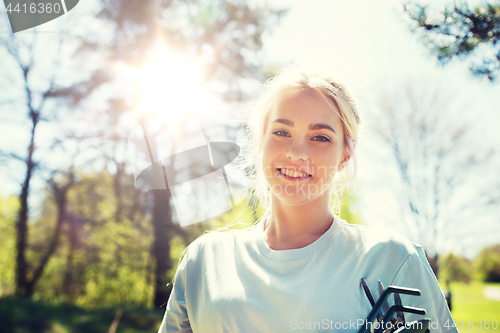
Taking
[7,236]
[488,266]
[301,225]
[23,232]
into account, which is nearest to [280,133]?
[301,225]

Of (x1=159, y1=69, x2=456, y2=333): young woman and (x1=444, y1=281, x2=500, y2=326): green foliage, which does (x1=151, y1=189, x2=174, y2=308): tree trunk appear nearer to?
(x1=159, y1=69, x2=456, y2=333): young woman

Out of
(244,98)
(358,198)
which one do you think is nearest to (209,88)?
(244,98)

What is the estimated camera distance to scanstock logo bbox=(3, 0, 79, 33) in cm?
564

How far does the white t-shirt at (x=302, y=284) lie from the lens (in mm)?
858

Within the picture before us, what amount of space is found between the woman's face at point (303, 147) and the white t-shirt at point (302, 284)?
171 millimetres

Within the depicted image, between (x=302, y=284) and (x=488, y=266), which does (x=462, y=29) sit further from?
(x=488, y=266)

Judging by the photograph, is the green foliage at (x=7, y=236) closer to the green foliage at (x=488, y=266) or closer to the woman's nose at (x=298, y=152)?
the woman's nose at (x=298, y=152)

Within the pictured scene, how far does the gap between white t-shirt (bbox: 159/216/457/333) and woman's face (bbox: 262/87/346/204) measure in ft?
0.56

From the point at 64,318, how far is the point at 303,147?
6.13m

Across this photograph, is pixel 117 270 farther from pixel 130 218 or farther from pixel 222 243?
pixel 222 243

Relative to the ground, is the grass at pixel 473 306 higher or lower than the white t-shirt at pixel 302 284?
lower

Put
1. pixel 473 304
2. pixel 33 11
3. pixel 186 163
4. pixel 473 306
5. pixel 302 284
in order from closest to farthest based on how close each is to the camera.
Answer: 1. pixel 302 284
2. pixel 33 11
3. pixel 186 163
4. pixel 473 306
5. pixel 473 304

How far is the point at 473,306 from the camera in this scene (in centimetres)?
1180

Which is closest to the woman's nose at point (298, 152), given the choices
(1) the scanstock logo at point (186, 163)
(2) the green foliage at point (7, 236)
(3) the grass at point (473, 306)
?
(1) the scanstock logo at point (186, 163)
